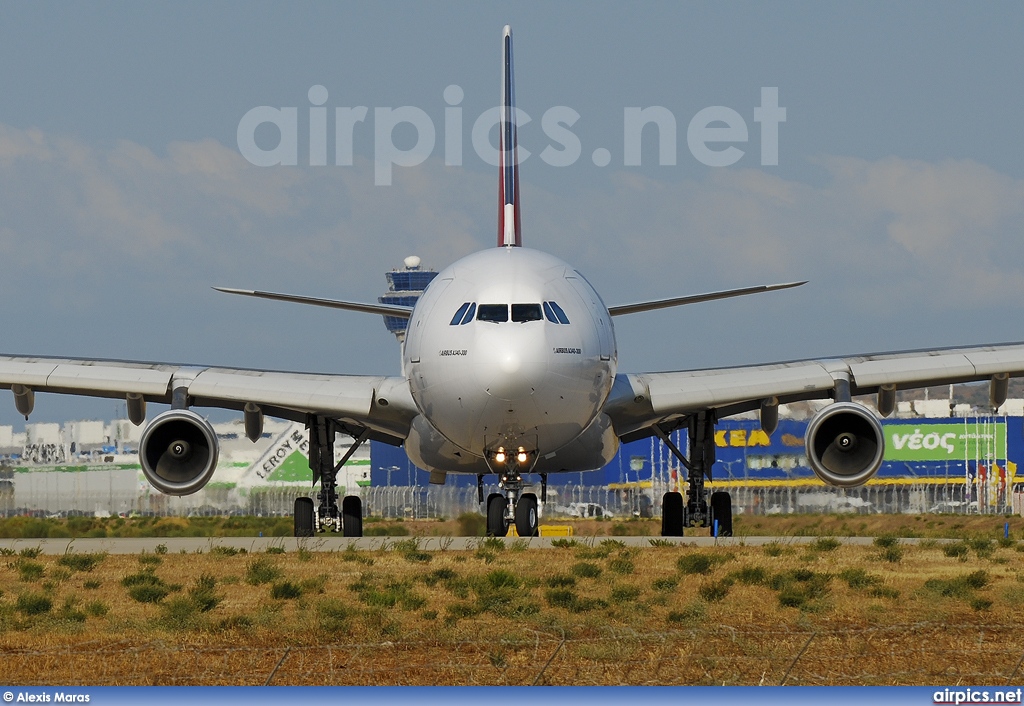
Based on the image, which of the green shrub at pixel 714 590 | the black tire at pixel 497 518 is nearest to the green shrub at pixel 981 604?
the green shrub at pixel 714 590

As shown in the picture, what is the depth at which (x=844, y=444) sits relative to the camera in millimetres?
24625

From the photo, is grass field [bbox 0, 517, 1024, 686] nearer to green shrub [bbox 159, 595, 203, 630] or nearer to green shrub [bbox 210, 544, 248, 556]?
green shrub [bbox 159, 595, 203, 630]

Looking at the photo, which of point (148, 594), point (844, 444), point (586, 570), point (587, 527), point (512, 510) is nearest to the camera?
point (148, 594)

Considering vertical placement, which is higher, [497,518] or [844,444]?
[844,444]

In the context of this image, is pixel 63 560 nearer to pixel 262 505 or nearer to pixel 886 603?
pixel 886 603

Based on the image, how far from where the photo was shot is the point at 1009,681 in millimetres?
11781

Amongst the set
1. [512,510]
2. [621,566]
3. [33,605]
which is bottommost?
[33,605]

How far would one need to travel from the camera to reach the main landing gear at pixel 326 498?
27.6 meters

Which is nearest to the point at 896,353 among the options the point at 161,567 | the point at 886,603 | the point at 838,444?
the point at 838,444

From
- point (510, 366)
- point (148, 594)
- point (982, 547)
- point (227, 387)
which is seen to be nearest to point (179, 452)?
point (227, 387)

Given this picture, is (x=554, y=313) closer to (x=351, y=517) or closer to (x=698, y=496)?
(x=698, y=496)

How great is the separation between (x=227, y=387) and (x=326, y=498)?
3214mm

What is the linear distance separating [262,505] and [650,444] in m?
31.8

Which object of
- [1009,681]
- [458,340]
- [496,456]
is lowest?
[1009,681]
